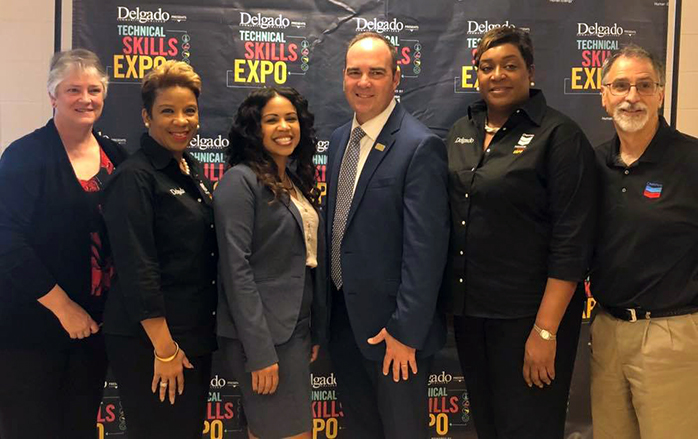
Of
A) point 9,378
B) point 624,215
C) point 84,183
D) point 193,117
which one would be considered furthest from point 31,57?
point 624,215

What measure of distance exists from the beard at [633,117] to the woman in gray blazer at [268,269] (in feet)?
4.23

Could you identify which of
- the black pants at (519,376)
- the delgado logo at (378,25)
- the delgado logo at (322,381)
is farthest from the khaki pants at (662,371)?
the delgado logo at (378,25)

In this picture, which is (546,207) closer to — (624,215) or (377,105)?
(624,215)

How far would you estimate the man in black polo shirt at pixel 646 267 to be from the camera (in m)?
2.19

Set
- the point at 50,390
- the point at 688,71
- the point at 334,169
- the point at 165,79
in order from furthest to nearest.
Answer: the point at 688,71 < the point at 334,169 < the point at 50,390 < the point at 165,79

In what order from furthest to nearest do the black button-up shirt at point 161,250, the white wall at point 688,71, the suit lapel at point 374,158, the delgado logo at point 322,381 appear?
the white wall at point 688,71, the delgado logo at point 322,381, the suit lapel at point 374,158, the black button-up shirt at point 161,250

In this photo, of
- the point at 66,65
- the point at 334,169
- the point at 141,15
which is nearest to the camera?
the point at 66,65

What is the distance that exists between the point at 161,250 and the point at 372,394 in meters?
1.04

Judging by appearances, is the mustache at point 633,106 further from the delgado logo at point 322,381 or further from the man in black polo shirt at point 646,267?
the delgado logo at point 322,381

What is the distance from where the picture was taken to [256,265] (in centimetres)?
214

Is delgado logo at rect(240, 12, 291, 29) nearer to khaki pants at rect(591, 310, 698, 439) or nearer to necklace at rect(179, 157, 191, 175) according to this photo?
necklace at rect(179, 157, 191, 175)

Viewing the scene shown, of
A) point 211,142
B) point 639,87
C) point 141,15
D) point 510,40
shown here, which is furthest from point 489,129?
point 141,15

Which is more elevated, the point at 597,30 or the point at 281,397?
the point at 597,30

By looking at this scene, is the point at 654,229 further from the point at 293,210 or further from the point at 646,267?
the point at 293,210
